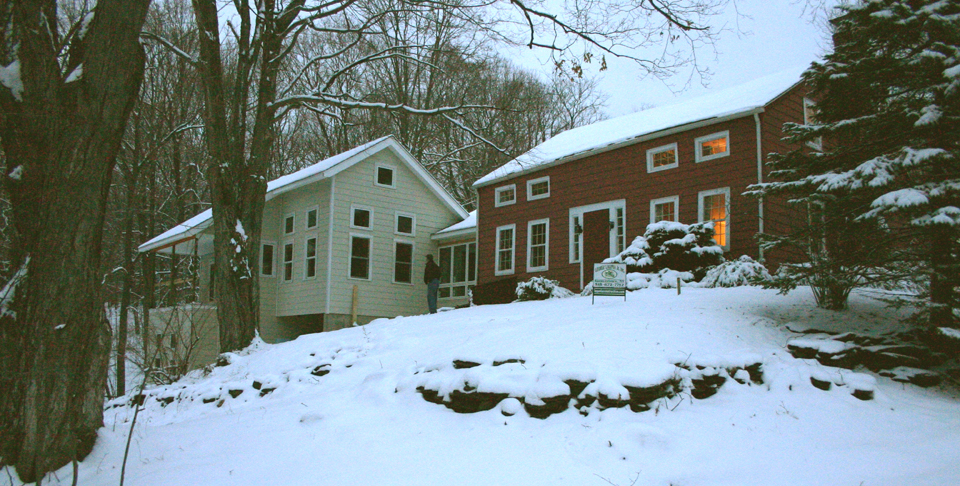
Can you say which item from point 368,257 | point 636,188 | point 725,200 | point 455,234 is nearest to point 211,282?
point 368,257

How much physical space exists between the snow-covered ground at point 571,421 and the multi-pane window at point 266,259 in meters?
11.1

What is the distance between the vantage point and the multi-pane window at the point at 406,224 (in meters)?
21.6

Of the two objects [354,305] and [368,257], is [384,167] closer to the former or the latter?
[368,257]

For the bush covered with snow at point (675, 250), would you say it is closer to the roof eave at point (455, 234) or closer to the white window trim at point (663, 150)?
the white window trim at point (663, 150)

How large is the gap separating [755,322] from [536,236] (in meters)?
10.1

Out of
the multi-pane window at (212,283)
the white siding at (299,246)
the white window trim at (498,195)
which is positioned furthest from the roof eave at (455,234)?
the multi-pane window at (212,283)

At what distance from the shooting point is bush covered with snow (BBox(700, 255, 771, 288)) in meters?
12.7

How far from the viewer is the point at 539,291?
16.2 metres

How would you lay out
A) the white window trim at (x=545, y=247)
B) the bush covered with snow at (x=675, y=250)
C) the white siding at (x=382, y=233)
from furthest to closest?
the white siding at (x=382, y=233), the white window trim at (x=545, y=247), the bush covered with snow at (x=675, y=250)

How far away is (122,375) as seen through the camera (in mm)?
15859

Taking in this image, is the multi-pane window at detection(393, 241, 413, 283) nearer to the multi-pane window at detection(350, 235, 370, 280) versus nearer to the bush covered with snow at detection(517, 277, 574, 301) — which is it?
the multi-pane window at detection(350, 235, 370, 280)

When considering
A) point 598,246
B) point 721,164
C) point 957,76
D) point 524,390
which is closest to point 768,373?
point 524,390

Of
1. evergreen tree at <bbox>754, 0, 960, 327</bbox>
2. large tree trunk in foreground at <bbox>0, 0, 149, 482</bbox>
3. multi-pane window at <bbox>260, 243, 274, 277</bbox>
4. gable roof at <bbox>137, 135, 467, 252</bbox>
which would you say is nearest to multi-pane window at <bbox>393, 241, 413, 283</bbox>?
gable roof at <bbox>137, 135, 467, 252</bbox>

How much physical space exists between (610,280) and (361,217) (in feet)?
37.8
